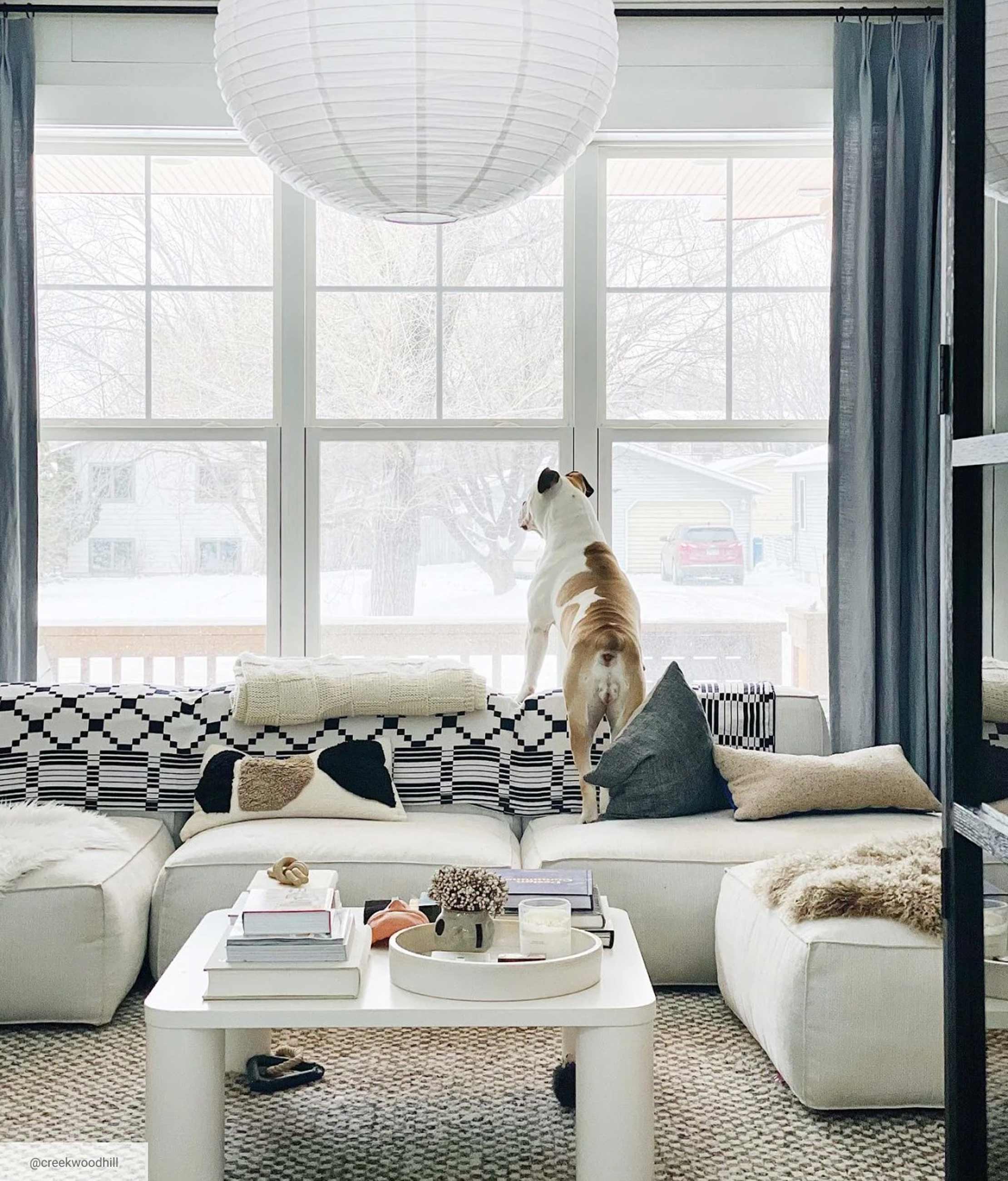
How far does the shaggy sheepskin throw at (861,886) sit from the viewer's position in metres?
2.43

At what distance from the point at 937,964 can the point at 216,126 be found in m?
3.20

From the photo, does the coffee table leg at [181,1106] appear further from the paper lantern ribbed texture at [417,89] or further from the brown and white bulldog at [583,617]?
the brown and white bulldog at [583,617]

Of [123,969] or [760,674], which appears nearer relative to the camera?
[123,969]

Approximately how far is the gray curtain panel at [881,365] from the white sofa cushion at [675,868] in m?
0.81

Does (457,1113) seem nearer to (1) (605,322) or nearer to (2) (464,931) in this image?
(2) (464,931)

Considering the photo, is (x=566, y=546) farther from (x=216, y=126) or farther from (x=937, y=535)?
(x=216, y=126)

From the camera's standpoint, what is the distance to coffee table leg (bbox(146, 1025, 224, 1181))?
1.96m

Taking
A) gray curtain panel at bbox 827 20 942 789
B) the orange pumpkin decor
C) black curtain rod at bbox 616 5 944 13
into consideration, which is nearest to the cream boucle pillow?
gray curtain panel at bbox 827 20 942 789

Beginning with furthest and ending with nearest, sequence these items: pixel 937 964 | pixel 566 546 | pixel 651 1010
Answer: pixel 566 546
pixel 937 964
pixel 651 1010

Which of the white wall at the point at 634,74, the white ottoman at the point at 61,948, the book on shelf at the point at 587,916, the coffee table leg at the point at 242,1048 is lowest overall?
the coffee table leg at the point at 242,1048

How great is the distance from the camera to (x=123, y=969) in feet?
9.40

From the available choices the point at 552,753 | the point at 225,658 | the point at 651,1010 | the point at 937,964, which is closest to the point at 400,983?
the point at 651,1010

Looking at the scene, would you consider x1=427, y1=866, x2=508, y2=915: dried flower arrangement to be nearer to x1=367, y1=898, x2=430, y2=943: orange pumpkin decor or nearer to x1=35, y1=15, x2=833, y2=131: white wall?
x1=367, y1=898, x2=430, y2=943: orange pumpkin decor

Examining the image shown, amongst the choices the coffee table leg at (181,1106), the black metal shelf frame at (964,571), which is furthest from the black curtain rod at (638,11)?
the coffee table leg at (181,1106)
